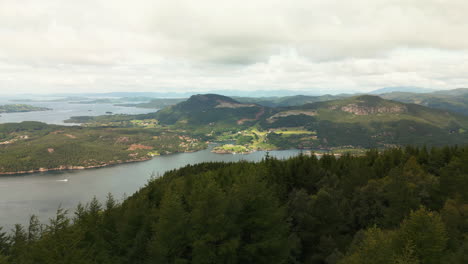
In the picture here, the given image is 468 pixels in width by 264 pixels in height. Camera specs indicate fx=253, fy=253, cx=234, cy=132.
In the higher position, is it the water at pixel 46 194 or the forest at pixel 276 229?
the forest at pixel 276 229

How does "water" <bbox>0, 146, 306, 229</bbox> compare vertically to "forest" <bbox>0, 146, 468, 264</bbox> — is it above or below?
below

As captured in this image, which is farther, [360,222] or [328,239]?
[360,222]

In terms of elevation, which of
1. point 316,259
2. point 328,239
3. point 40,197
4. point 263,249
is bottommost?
point 40,197

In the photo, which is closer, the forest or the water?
the forest

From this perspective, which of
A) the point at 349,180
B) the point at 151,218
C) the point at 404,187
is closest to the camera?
the point at 404,187

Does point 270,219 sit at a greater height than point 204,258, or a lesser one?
greater

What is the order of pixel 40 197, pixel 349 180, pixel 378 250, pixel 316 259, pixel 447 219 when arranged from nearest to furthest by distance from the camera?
pixel 378 250
pixel 447 219
pixel 316 259
pixel 349 180
pixel 40 197

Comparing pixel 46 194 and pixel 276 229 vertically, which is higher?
pixel 276 229

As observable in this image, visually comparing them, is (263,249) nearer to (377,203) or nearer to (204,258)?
(204,258)

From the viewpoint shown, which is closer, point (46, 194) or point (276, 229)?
point (276, 229)

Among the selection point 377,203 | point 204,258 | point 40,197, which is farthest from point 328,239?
point 40,197

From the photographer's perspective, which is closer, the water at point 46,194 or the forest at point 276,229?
the forest at point 276,229
